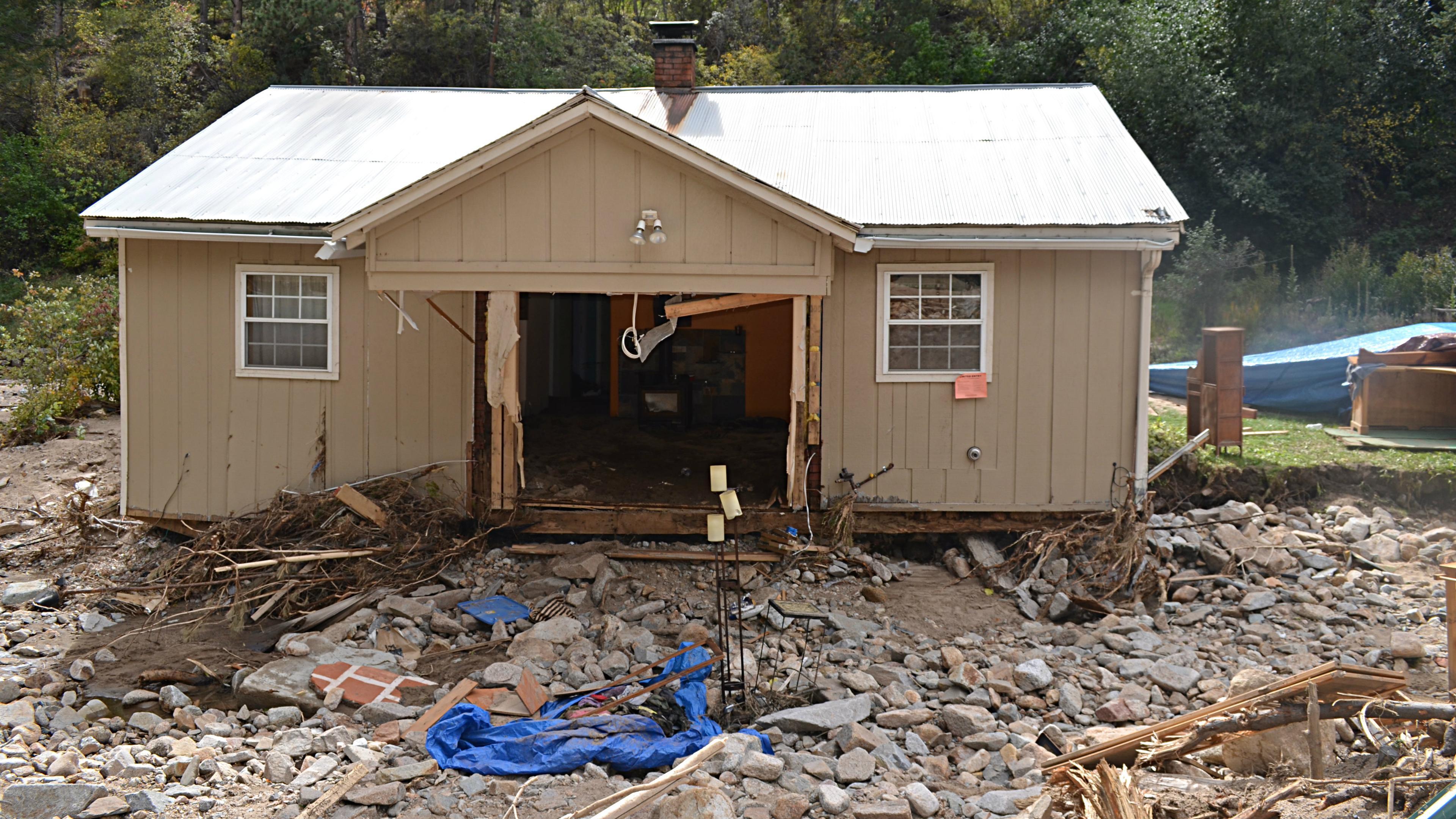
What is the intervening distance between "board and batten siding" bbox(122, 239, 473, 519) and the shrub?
381cm

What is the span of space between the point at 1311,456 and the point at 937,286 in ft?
18.7

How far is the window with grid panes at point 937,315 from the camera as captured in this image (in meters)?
10.3

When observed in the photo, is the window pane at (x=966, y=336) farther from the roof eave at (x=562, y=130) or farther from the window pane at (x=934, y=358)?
the roof eave at (x=562, y=130)

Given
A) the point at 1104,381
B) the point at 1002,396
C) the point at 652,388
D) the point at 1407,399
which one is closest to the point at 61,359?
the point at 652,388

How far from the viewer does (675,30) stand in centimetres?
1368

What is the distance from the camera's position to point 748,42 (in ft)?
96.5

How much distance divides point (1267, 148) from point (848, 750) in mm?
20987

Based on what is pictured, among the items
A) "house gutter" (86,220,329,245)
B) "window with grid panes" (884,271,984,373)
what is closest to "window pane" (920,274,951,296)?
"window with grid panes" (884,271,984,373)

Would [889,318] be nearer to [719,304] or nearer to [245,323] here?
[719,304]

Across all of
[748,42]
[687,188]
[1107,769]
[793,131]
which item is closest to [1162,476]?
[793,131]

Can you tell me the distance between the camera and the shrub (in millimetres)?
14055

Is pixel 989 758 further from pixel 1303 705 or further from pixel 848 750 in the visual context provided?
pixel 1303 705

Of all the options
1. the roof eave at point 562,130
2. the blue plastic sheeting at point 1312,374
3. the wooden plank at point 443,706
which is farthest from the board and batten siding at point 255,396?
the blue plastic sheeting at point 1312,374

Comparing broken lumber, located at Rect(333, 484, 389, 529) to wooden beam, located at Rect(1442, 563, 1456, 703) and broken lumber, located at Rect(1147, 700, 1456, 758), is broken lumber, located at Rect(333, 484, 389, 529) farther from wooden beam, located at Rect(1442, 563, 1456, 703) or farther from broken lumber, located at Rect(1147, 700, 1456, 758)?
Result: wooden beam, located at Rect(1442, 563, 1456, 703)
